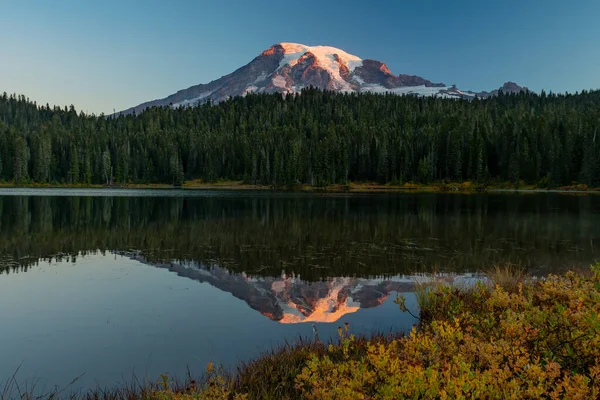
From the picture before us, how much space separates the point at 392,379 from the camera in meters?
6.22

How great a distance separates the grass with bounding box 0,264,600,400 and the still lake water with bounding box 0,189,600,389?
2.52 m

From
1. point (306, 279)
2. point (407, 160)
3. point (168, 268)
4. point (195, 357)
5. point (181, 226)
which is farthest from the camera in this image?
point (407, 160)

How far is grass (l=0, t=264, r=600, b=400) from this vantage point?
621 cm

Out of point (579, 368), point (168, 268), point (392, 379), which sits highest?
point (392, 379)

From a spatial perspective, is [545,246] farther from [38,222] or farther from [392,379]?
[38,222]

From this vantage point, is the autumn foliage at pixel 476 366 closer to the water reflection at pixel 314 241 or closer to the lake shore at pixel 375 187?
the water reflection at pixel 314 241

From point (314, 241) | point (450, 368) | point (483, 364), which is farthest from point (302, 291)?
point (314, 241)

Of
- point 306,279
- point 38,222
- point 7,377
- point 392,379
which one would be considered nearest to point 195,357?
point 7,377

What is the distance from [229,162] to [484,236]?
170 metres

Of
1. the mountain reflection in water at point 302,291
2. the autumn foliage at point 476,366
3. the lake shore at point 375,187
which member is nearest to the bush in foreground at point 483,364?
the autumn foliage at point 476,366

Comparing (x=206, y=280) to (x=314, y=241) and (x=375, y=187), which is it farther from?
(x=375, y=187)

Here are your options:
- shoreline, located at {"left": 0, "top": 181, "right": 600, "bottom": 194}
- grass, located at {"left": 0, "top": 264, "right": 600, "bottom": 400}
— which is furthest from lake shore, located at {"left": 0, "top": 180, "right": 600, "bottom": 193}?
grass, located at {"left": 0, "top": 264, "right": 600, "bottom": 400}

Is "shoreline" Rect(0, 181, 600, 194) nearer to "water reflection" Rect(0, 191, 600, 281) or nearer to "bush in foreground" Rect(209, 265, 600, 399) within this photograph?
"water reflection" Rect(0, 191, 600, 281)

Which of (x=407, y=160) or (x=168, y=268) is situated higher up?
(x=407, y=160)
